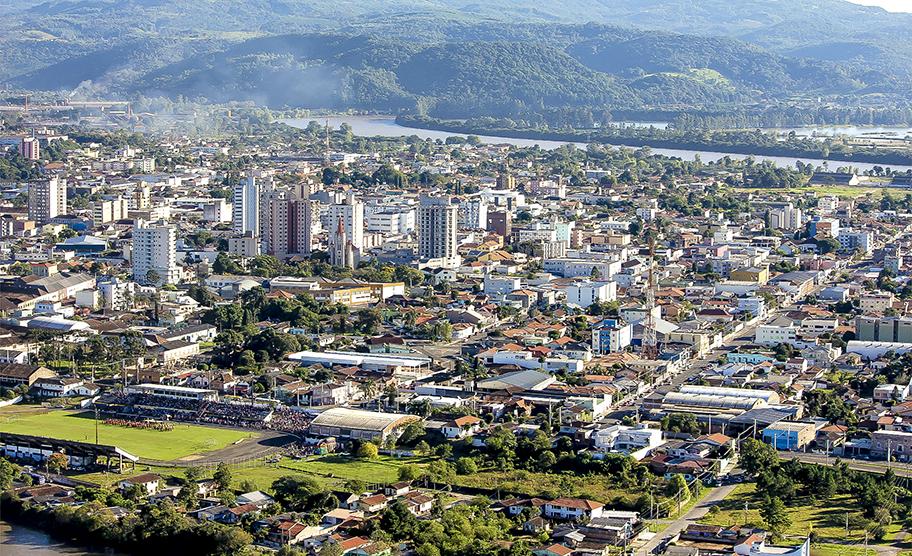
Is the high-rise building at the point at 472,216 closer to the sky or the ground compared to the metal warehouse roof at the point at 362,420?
closer to the sky

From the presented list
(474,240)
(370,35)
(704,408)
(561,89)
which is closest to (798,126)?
(561,89)

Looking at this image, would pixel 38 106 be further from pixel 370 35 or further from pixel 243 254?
pixel 243 254

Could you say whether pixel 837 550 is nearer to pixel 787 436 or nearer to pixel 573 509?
pixel 573 509

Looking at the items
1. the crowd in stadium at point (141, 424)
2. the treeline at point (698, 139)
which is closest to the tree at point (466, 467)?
the crowd in stadium at point (141, 424)

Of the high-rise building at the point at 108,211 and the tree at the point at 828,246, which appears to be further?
the high-rise building at the point at 108,211

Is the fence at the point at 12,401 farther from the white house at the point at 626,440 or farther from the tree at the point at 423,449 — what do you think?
the white house at the point at 626,440

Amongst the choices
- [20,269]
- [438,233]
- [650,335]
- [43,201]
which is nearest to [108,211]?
[43,201]
